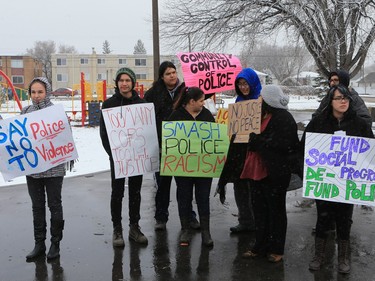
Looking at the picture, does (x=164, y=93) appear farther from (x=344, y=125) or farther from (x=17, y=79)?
(x=17, y=79)

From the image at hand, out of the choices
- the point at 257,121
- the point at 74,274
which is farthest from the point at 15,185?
the point at 257,121

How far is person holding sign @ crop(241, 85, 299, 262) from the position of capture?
412cm

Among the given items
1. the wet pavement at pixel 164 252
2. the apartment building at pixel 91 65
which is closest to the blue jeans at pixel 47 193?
the wet pavement at pixel 164 252

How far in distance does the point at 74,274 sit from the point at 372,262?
2897 mm

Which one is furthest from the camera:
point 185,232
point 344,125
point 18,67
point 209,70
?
point 18,67

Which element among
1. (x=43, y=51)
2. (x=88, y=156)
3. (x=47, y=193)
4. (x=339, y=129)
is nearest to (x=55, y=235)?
(x=47, y=193)

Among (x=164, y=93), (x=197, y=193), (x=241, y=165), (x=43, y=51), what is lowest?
(x=197, y=193)

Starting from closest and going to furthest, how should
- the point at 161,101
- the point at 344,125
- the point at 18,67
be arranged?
the point at 344,125 < the point at 161,101 < the point at 18,67

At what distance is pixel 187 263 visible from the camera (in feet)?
14.3

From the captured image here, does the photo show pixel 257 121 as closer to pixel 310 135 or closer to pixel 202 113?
pixel 310 135

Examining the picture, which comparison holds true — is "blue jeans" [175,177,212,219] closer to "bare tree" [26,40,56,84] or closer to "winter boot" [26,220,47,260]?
"winter boot" [26,220,47,260]

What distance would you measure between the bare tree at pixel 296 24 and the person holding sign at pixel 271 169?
13.3 metres

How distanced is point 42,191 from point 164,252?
141 centimetres

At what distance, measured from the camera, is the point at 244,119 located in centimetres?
439
